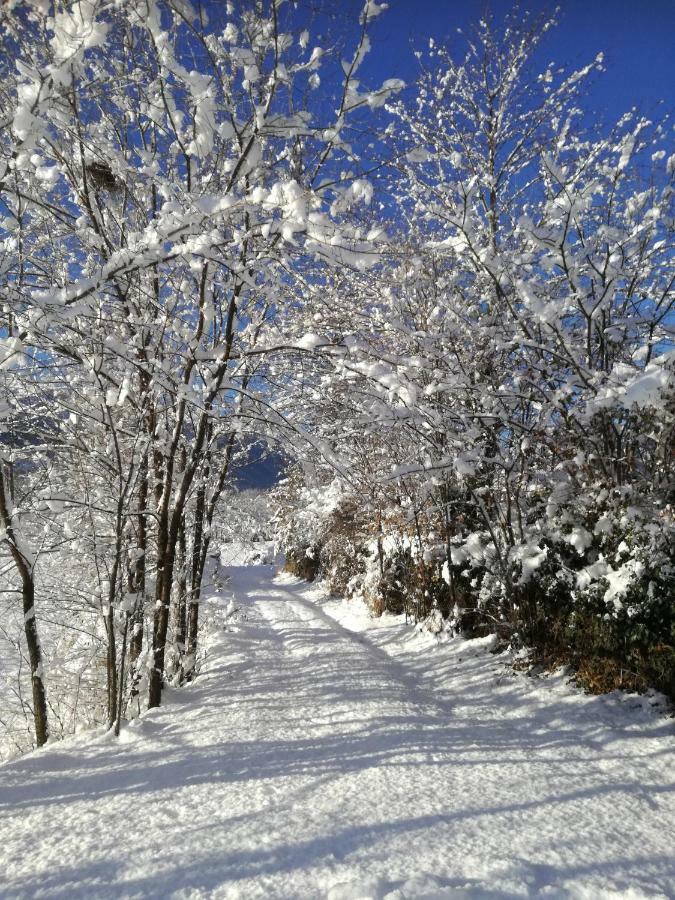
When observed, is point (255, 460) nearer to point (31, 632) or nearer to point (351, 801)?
point (31, 632)

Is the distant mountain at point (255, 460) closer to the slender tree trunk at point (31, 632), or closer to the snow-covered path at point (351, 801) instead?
the slender tree trunk at point (31, 632)

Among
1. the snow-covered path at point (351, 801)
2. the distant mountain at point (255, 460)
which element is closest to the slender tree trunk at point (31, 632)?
the snow-covered path at point (351, 801)

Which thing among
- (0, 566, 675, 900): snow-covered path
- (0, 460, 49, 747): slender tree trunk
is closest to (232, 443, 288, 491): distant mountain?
(0, 460, 49, 747): slender tree trunk

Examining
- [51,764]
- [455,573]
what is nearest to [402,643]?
[455,573]

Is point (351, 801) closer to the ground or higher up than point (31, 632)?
closer to the ground

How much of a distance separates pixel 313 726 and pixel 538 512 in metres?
3.62

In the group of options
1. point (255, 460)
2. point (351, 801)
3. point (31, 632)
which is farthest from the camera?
point (255, 460)

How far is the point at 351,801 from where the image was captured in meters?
2.62

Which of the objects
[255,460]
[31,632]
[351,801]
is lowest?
[351,801]

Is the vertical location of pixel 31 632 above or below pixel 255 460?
below

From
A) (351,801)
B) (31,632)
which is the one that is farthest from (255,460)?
(351,801)

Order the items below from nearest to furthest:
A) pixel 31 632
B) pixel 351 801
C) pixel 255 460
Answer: pixel 351 801 → pixel 31 632 → pixel 255 460

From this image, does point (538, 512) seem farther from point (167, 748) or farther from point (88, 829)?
point (88, 829)

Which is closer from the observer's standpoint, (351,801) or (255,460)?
(351,801)
